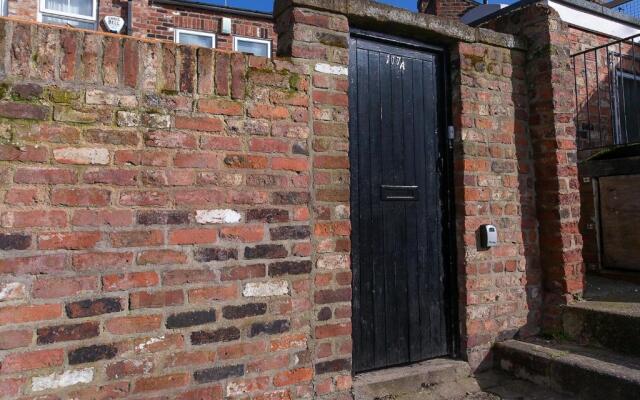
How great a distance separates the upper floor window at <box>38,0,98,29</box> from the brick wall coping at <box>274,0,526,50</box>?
6.77 m

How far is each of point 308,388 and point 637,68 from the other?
291 inches

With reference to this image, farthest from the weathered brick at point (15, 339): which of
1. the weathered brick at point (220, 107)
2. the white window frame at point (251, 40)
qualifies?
the white window frame at point (251, 40)

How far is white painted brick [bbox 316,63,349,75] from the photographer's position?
2.81 metres

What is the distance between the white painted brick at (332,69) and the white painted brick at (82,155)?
1.30m

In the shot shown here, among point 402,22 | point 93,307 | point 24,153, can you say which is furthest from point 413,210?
point 24,153

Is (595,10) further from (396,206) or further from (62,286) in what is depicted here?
(62,286)

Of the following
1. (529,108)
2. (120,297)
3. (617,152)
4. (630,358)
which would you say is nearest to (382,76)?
(529,108)

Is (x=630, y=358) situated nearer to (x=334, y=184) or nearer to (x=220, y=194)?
(x=334, y=184)

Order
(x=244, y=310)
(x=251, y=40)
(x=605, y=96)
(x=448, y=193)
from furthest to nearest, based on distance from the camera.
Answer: (x=251, y=40) < (x=605, y=96) < (x=448, y=193) < (x=244, y=310)

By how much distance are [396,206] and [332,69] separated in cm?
101

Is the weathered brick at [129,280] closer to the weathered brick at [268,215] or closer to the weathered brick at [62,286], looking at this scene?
the weathered brick at [62,286]

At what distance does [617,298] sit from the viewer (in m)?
3.73

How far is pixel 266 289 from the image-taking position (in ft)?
8.37

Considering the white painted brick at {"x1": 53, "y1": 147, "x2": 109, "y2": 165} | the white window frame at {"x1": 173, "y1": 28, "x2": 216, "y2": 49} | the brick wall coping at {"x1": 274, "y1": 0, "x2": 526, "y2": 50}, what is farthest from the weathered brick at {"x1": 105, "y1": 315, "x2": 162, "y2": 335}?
the white window frame at {"x1": 173, "y1": 28, "x2": 216, "y2": 49}
